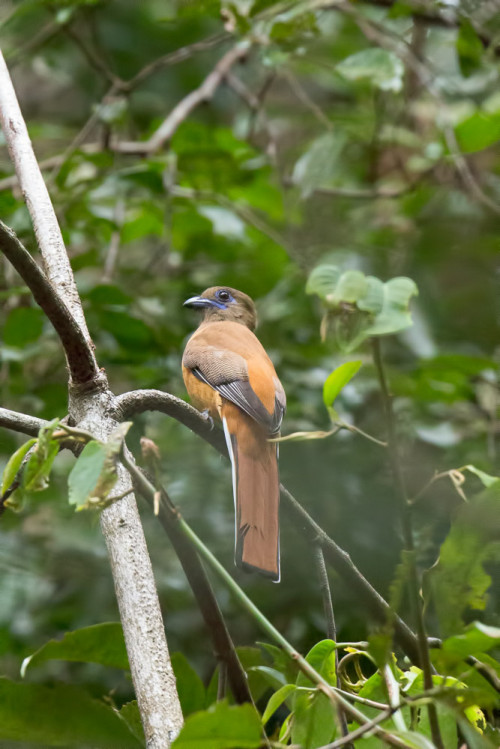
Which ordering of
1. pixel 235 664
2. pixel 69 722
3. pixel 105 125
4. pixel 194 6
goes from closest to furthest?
pixel 235 664 → pixel 69 722 → pixel 194 6 → pixel 105 125

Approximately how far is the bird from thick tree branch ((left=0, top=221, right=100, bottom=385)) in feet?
1.82

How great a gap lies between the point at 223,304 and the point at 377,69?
1.15 meters

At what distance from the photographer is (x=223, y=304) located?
3.72 metres

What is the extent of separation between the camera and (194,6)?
3.31 metres

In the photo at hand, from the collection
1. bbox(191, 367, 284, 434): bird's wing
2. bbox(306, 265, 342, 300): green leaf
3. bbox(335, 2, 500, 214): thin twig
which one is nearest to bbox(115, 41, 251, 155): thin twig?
bbox(335, 2, 500, 214): thin twig

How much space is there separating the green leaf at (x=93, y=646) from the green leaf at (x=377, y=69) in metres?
2.30

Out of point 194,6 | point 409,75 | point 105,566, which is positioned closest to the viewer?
point 105,566

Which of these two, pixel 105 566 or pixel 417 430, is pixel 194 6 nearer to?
pixel 417 430

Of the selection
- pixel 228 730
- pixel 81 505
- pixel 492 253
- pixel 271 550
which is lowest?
pixel 492 253

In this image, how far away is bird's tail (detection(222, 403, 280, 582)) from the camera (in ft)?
6.05

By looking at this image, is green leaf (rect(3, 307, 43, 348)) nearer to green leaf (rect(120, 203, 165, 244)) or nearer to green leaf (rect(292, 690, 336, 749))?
green leaf (rect(120, 203, 165, 244))

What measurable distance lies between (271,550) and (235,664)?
0.36 metres

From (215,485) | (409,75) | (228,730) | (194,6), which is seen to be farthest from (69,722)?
(409,75)

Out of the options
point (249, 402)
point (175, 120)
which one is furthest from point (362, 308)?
point (175, 120)
